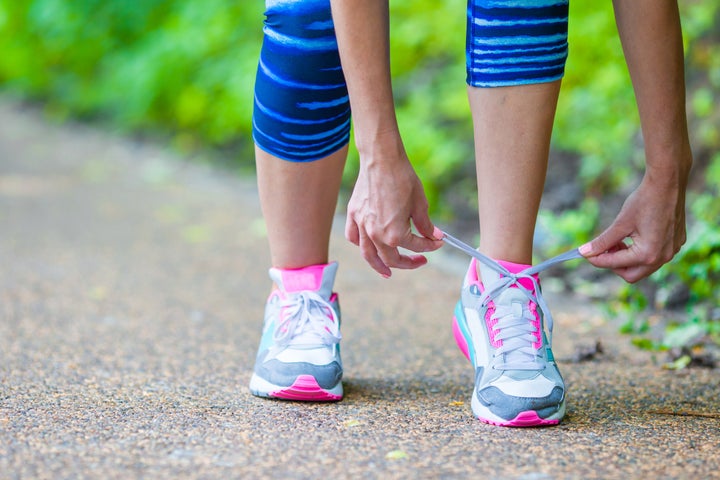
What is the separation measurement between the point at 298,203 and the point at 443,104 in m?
2.85

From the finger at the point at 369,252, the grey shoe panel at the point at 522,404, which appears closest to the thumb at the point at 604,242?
the grey shoe panel at the point at 522,404

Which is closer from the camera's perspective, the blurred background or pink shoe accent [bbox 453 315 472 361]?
pink shoe accent [bbox 453 315 472 361]

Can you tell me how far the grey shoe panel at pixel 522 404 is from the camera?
1452mm

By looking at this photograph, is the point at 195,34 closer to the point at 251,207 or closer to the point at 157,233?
the point at 251,207

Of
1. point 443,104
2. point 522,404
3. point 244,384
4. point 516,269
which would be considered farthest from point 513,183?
point 443,104

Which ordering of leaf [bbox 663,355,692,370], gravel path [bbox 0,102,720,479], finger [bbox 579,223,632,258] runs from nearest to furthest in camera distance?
gravel path [bbox 0,102,720,479] < finger [bbox 579,223,632,258] < leaf [bbox 663,355,692,370]

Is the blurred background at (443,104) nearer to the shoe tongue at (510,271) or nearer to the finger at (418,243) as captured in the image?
the shoe tongue at (510,271)

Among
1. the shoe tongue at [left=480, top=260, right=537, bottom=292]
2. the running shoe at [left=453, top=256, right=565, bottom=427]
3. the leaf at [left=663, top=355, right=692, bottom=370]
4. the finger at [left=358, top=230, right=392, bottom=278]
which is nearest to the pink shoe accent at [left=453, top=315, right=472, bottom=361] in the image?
the running shoe at [left=453, top=256, right=565, bottom=427]

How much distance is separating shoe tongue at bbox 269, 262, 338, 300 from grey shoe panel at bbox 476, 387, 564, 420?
1.29ft

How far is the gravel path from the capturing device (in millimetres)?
1295

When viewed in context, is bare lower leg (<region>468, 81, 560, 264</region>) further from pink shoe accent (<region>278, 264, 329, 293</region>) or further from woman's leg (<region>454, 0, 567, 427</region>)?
pink shoe accent (<region>278, 264, 329, 293</region>)

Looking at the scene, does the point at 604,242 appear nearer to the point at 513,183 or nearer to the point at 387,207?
the point at 513,183

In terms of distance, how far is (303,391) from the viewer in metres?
1.58

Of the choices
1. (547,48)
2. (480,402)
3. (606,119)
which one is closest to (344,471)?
(480,402)
